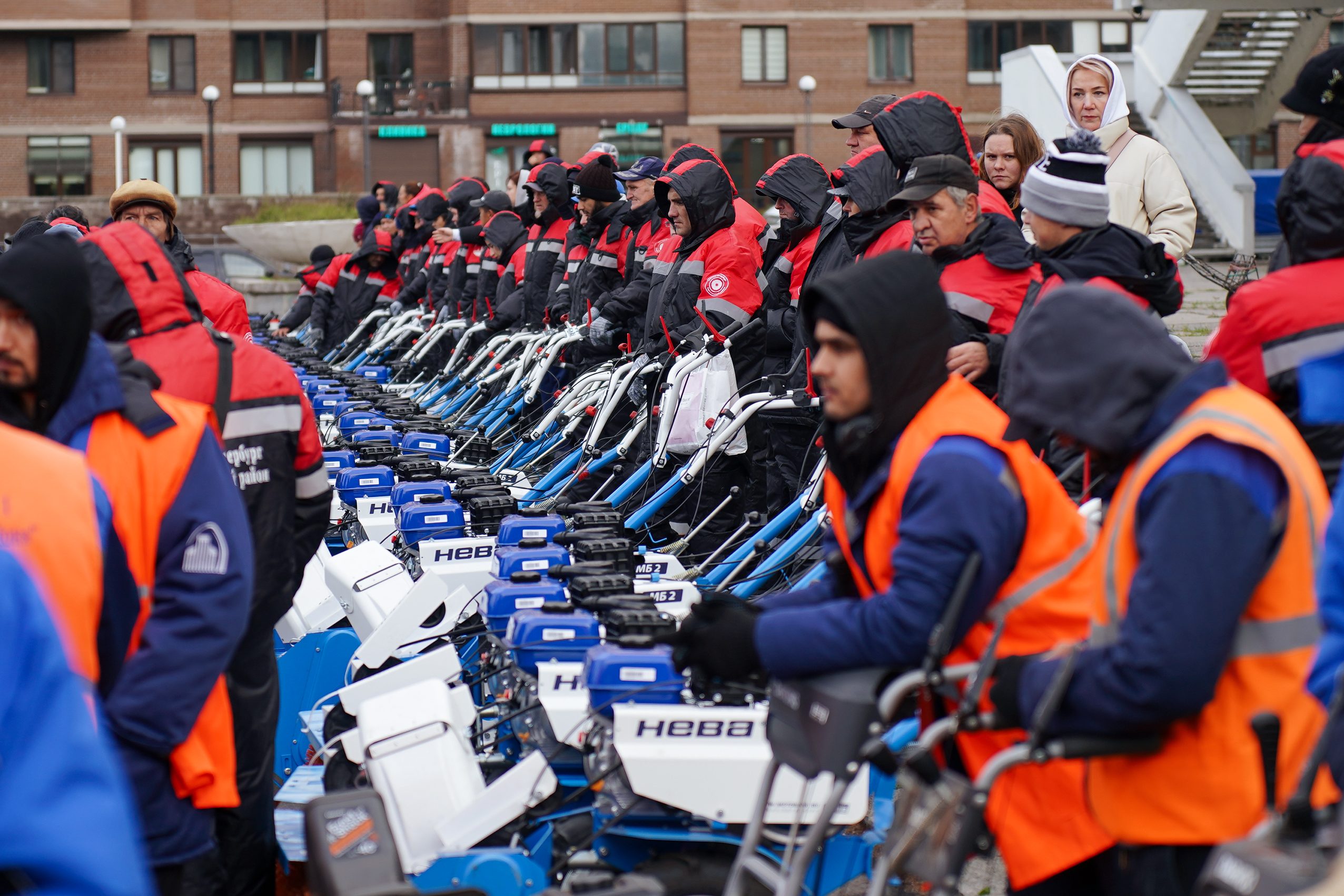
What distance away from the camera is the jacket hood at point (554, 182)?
14.1 metres

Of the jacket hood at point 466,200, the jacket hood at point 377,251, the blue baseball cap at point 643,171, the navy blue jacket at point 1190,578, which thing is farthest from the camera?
the jacket hood at point 377,251

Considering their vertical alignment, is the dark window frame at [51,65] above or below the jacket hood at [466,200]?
above

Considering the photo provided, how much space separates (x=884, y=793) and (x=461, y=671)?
1.60m

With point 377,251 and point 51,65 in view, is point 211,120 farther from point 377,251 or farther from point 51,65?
point 377,251

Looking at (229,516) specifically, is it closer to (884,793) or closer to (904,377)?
(904,377)

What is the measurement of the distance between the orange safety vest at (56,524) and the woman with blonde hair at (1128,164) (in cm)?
535

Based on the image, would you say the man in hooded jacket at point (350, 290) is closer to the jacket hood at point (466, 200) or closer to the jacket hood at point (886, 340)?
the jacket hood at point (466, 200)

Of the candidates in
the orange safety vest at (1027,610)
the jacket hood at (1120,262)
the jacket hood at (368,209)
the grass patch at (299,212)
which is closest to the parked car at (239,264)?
the grass patch at (299,212)

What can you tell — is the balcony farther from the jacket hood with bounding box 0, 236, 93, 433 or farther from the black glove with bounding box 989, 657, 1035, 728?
the black glove with bounding box 989, 657, 1035, 728

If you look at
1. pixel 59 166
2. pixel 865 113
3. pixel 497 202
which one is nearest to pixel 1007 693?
pixel 865 113

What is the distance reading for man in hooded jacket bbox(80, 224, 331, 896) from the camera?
13.1 feet

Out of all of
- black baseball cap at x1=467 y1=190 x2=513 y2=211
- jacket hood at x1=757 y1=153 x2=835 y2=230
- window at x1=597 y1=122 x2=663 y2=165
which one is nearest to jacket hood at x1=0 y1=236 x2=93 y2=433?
jacket hood at x1=757 y1=153 x2=835 y2=230

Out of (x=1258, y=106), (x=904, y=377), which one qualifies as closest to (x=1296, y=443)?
(x=904, y=377)

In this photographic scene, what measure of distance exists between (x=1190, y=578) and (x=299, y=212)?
37.2 metres
